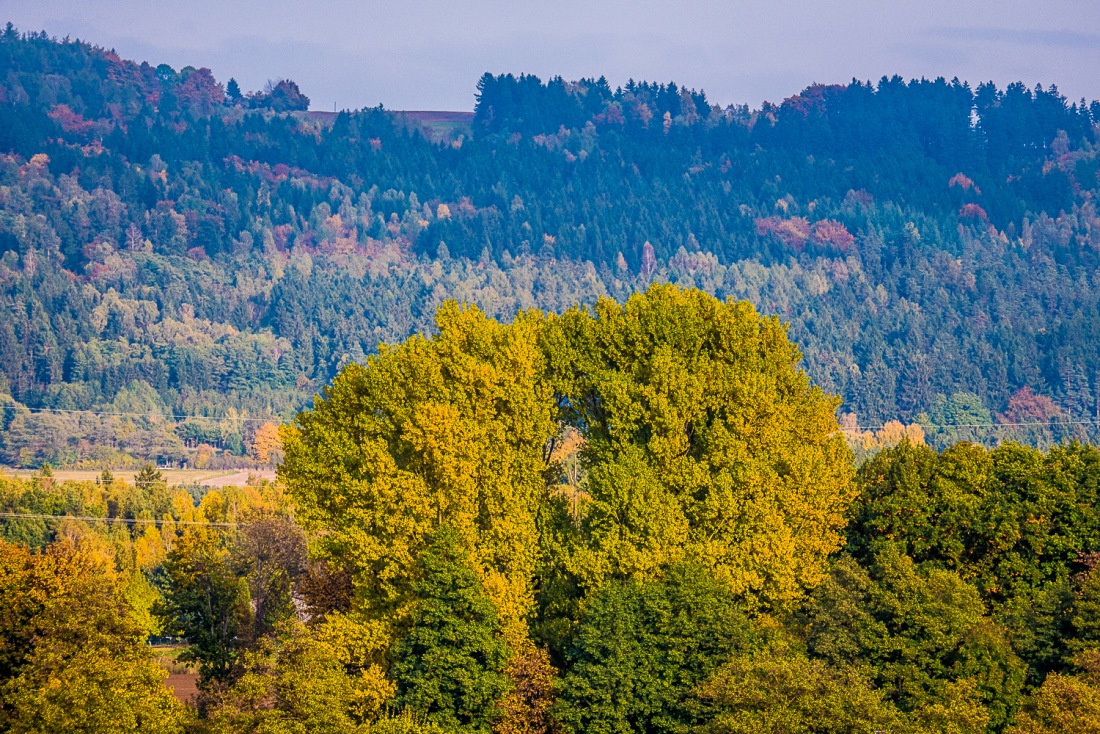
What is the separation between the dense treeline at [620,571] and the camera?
5831cm

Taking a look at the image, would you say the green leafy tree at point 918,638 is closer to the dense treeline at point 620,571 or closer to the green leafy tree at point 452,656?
the dense treeline at point 620,571

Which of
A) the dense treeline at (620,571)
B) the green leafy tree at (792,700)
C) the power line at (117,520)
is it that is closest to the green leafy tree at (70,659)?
the dense treeline at (620,571)

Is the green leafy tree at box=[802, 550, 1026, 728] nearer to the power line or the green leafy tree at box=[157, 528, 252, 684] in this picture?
the green leafy tree at box=[157, 528, 252, 684]

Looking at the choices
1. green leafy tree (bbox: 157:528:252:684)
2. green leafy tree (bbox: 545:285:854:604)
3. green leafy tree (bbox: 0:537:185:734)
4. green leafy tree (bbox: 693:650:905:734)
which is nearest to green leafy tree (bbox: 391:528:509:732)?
green leafy tree (bbox: 545:285:854:604)

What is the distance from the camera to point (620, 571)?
63562mm

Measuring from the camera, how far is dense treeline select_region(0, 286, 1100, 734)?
58.3m

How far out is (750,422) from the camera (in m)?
66.6

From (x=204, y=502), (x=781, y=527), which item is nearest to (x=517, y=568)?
(x=781, y=527)

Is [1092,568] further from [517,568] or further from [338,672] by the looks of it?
[338,672]

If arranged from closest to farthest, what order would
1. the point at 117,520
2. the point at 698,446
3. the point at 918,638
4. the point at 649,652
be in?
1. the point at 649,652
2. the point at 918,638
3. the point at 698,446
4. the point at 117,520

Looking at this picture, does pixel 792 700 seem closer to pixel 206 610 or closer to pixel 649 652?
pixel 649 652

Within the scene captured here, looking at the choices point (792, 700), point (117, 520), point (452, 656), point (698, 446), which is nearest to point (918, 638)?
point (792, 700)

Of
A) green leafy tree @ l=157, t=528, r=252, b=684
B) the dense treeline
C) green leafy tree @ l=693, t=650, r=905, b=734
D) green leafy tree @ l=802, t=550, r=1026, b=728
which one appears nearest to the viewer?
green leafy tree @ l=693, t=650, r=905, b=734

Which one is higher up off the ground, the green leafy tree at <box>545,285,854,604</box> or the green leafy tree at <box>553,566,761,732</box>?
the green leafy tree at <box>545,285,854,604</box>
